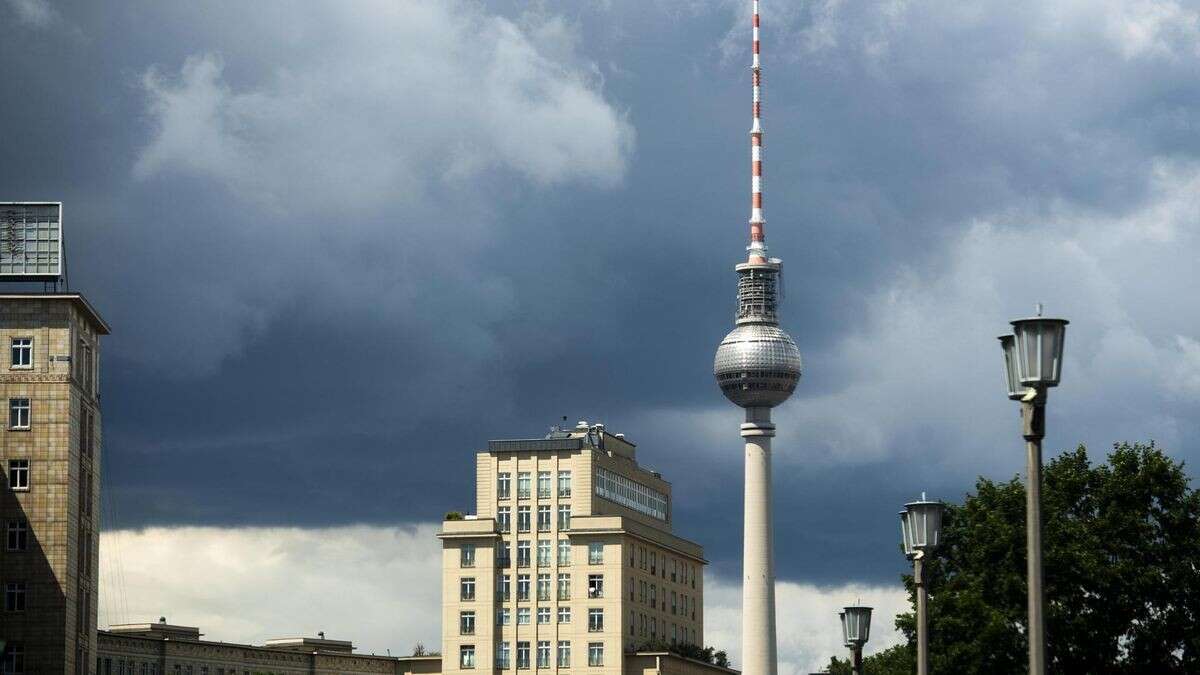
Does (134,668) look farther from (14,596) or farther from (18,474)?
(14,596)

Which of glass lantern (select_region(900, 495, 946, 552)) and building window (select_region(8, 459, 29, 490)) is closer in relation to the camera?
glass lantern (select_region(900, 495, 946, 552))

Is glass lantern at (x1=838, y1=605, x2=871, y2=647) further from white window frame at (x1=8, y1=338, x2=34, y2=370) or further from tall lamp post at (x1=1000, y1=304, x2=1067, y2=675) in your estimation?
white window frame at (x1=8, y1=338, x2=34, y2=370)

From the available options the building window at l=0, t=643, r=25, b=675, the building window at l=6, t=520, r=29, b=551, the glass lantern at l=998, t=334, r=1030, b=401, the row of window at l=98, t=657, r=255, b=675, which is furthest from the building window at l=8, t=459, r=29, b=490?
the glass lantern at l=998, t=334, r=1030, b=401

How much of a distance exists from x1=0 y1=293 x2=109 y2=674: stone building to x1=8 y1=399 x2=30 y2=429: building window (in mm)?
58

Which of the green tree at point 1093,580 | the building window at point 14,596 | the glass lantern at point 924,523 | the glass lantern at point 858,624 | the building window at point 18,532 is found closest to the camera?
the glass lantern at point 924,523

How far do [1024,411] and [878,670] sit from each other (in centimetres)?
10422

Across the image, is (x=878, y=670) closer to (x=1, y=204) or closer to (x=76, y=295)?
(x=76, y=295)

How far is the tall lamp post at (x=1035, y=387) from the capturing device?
30.6 m

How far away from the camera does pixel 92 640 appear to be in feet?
442

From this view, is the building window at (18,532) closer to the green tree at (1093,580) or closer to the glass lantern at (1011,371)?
the green tree at (1093,580)

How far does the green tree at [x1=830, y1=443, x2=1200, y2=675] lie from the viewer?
99.8 meters

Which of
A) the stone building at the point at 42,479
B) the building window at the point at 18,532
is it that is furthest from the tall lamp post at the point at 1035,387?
the building window at the point at 18,532

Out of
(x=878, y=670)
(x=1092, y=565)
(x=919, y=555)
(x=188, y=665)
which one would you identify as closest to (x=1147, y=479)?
(x=1092, y=565)

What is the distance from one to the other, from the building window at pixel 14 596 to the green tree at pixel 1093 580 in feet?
173
